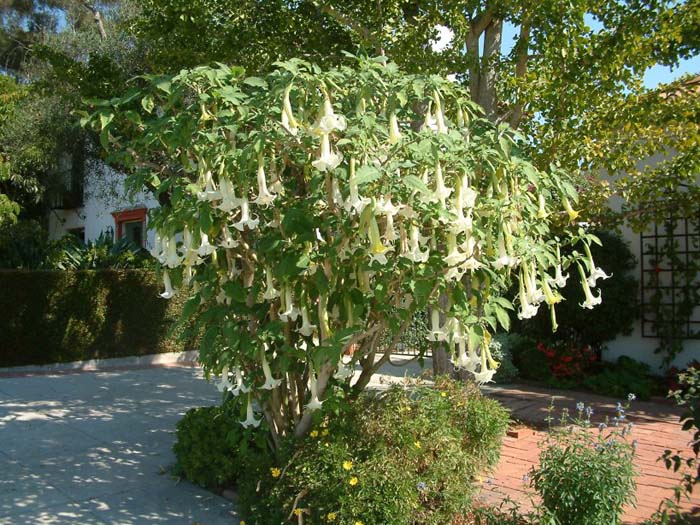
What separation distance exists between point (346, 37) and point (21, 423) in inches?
209

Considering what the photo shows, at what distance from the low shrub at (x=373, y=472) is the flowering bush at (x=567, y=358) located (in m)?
5.32

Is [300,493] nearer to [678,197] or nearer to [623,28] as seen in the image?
[623,28]

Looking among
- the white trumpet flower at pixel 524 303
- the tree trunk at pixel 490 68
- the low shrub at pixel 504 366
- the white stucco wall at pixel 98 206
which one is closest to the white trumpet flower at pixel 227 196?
the white trumpet flower at pixel 524 303

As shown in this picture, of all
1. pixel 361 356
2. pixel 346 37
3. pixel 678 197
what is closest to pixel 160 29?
pixel 346 37

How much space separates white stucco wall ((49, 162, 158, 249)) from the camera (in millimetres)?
15961

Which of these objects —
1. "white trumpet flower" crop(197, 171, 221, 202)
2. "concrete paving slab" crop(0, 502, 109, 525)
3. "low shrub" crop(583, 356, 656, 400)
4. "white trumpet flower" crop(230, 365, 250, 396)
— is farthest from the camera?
"low shrub" crop(583, 356, 656, 400)

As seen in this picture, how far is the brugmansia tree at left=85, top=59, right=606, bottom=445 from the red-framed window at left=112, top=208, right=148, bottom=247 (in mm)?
14583

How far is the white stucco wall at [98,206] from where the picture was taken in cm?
1596

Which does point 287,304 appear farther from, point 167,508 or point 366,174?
point 167,508

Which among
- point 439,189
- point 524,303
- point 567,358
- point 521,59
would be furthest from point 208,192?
point 567,358

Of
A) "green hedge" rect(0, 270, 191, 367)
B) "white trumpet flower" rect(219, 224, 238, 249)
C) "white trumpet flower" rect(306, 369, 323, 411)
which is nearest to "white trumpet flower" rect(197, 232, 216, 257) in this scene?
"white trumpet flower" rect(219, 224, 238, 249)

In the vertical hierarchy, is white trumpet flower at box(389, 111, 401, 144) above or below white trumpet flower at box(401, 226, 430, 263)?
above

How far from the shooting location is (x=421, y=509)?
3.47m

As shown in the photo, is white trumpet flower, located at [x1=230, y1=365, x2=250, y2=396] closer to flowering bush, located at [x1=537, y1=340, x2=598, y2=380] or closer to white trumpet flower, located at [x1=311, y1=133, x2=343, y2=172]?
white trumpet flower, located at [x1=311, y1=133, x2=343, y2=172]
